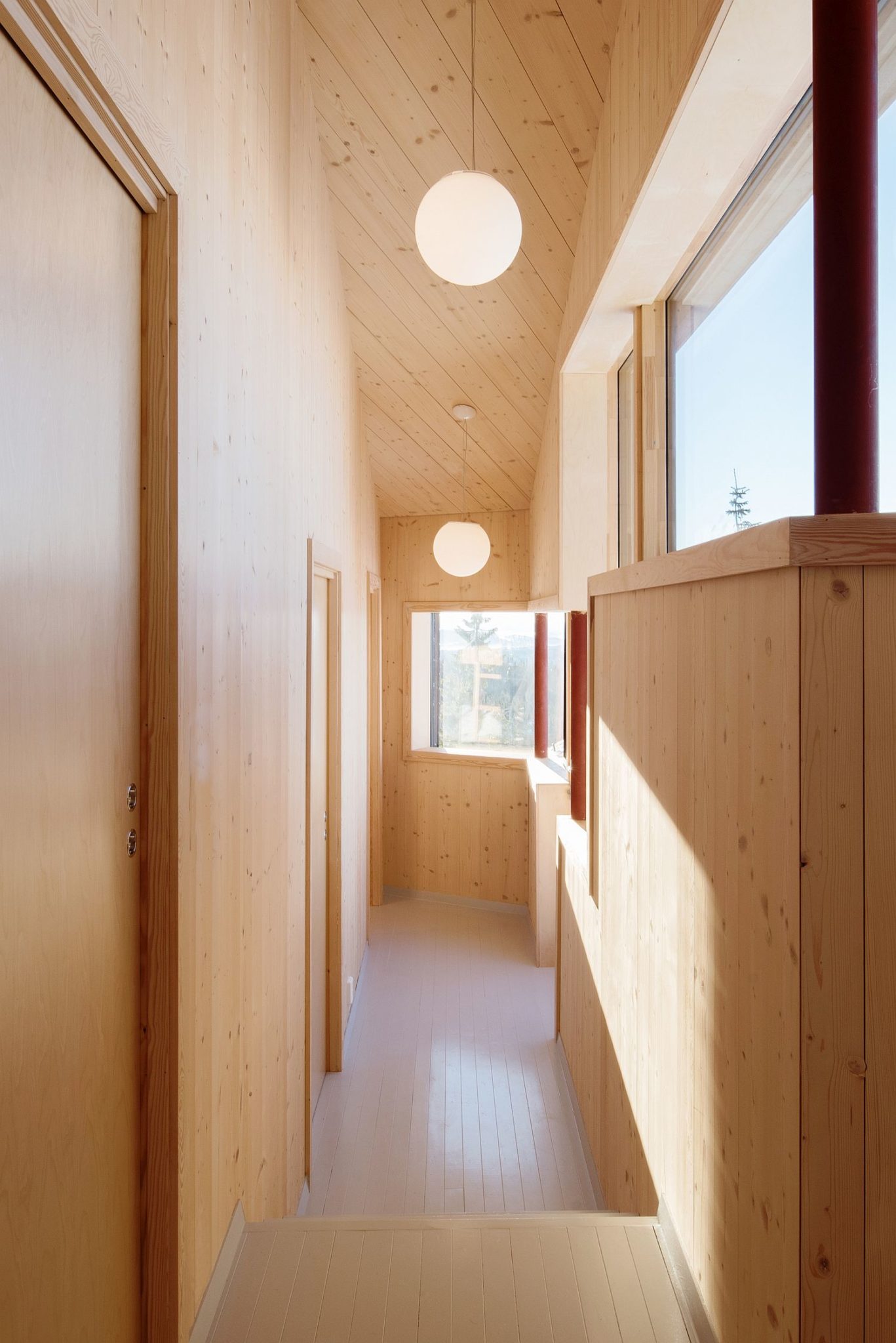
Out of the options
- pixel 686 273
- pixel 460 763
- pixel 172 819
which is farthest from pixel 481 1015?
pixel 686 273

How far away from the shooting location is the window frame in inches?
220

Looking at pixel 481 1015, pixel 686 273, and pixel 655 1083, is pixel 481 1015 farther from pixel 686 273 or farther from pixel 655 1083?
pixel 686 273

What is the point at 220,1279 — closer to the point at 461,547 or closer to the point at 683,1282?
the point at 683,1282

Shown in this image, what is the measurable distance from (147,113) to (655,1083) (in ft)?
7.02

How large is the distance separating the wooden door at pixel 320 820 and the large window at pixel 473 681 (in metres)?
2.27

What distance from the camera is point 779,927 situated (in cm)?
111

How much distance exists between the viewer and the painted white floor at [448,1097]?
108 inches

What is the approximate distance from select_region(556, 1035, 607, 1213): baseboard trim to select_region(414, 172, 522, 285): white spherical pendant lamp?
2.90 meters

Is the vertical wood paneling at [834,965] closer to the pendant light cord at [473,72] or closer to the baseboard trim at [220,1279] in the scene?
the baseboard trim at [220,1279]

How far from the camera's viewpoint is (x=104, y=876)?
1.19 meters

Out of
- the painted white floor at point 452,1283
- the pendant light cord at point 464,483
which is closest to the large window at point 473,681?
the pendant light cord at point 464,483

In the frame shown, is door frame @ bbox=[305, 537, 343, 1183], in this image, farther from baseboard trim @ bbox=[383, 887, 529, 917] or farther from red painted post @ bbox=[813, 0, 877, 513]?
red painted post @ bbox=[813, 0, 877, 513]

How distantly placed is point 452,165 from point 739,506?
205 cm

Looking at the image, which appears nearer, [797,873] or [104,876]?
[797,873]
